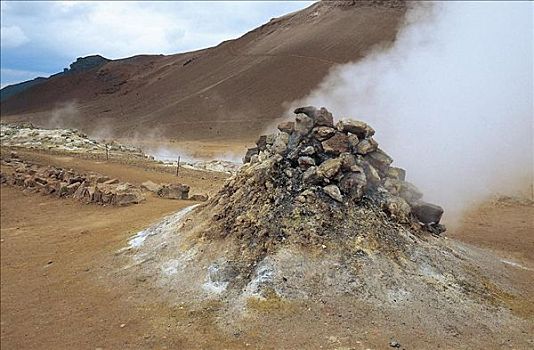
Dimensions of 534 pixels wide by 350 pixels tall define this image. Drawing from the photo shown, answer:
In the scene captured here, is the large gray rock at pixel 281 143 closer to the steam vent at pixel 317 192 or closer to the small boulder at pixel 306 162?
the steam vent at pixel 317 192

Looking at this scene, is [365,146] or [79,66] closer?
[365,146]

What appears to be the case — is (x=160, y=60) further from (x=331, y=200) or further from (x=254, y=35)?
(x=331, y=200)

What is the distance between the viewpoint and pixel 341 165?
5.98 m

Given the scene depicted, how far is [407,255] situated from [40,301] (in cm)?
380

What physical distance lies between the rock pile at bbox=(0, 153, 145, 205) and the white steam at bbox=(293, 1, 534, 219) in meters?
5.56

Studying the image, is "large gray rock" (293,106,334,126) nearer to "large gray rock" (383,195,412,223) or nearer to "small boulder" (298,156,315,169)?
"small boulder" (298,156,315,169)

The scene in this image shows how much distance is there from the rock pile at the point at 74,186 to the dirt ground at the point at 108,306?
0.77 m

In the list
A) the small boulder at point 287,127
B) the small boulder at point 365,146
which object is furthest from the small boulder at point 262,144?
the small boulder at point 365,146

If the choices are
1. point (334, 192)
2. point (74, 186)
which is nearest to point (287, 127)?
point (334, 192)

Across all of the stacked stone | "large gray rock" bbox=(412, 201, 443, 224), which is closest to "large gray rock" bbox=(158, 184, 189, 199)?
the stacked stone

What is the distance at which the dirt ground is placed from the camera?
4559 millimetres

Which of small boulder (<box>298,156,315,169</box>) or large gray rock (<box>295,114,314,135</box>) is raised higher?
large gray rock (<box>295,114,314,135</box>)

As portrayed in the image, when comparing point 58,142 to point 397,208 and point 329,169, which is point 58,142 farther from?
point 397,208

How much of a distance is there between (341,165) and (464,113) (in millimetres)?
8341
